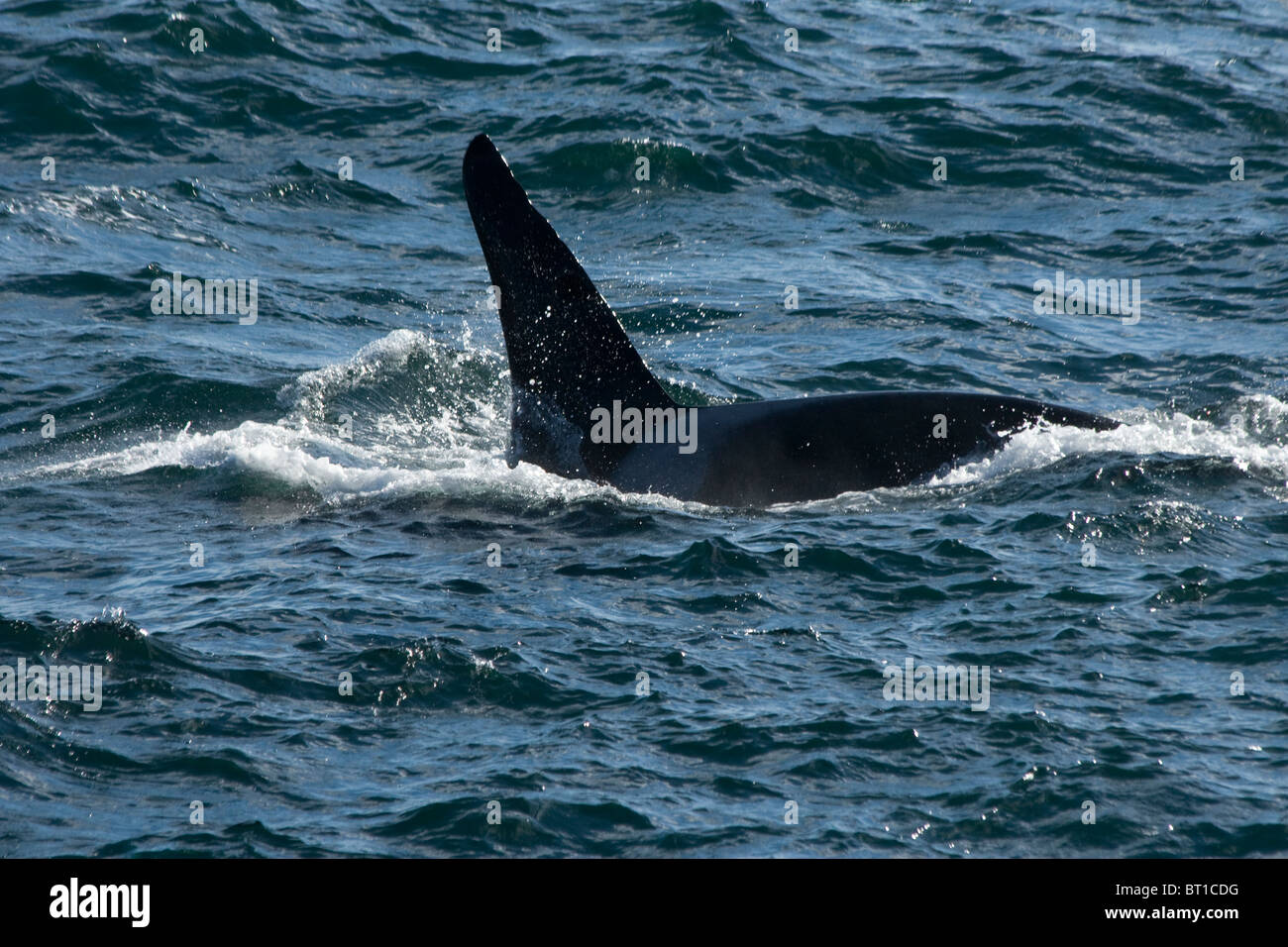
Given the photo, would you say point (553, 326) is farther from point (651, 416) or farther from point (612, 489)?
point (612, 489)

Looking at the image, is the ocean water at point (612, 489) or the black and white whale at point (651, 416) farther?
the black and white whale at point (651, 416)

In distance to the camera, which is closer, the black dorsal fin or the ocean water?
the ocean water

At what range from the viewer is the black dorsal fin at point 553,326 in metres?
12.0

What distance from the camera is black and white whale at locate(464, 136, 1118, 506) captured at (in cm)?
1198

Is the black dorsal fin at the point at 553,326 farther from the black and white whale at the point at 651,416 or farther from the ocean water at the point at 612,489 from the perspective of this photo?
the ocean water at the point at 612,489

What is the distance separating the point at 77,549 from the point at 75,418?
12.5ft

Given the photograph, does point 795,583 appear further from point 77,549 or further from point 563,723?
point 77,549

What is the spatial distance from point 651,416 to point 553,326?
102cm

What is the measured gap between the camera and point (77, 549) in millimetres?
11492

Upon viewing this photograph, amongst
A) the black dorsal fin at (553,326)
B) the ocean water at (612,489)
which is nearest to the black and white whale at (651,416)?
the black dorsal fin at (553,326)

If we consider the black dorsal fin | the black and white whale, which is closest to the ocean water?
the black and white whale

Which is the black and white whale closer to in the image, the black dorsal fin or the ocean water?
the black dorsal fin
